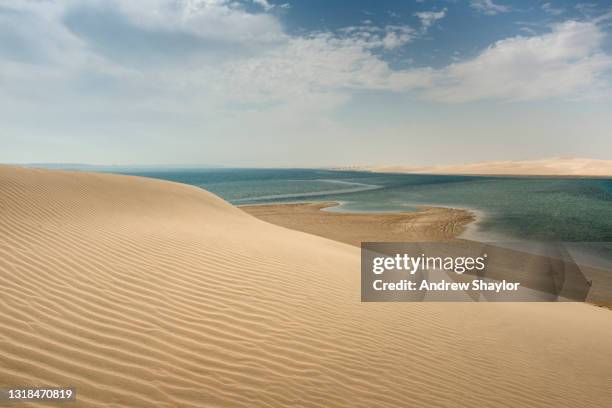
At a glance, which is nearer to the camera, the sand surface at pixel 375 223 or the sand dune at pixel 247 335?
the sand dune at pixel 247 335

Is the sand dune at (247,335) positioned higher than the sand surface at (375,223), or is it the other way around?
the sand dune at (247,335)

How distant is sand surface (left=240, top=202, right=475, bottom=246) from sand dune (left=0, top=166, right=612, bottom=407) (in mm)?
9521

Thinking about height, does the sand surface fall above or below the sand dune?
below

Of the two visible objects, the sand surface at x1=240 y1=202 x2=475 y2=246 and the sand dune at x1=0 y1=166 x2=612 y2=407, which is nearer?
the sand dune at x1=0 y1=166 x2=612 y2=407

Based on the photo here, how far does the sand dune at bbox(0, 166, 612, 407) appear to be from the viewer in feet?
9.57

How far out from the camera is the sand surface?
55.2ft

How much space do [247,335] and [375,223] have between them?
17.4 metres

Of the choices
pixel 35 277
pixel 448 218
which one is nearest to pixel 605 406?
pixel 35 277

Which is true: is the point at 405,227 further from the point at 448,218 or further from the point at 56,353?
the point at 56,353

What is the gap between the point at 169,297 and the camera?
438cm

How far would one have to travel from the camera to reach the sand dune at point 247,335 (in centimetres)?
292

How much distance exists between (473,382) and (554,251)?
14487mm

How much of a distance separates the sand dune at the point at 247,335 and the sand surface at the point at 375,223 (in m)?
9.52

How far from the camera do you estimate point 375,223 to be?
67.1 ft
